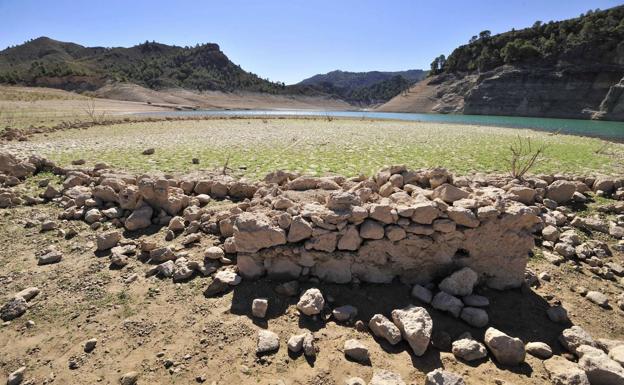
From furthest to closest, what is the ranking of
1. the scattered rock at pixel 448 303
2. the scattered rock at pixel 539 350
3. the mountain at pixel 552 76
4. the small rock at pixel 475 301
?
the mountain at pixel 552 76
the small rock at pixel 475 301
the scattered rock at pixel 448 303
the scattered rock at pixel 539 350

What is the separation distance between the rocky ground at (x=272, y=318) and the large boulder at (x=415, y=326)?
1cm

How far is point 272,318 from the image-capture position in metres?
3.98

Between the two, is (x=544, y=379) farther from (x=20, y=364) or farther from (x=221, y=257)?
(x=20, y=364)

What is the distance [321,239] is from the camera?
14.8 ft

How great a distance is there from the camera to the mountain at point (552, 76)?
262 ft

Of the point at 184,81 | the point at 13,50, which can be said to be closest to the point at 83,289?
the point at 184,81

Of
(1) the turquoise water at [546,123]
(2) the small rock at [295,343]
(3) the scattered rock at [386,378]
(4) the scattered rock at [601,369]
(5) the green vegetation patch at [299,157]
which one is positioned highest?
(5) the green vegetation patch at [299,157]

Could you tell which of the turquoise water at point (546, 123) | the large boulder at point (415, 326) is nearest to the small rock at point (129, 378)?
the large boulder at point (415, 326)

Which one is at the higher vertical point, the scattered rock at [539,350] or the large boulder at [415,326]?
the large boulder at [415,326]

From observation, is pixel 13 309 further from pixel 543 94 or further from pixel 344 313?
pixel 543 94

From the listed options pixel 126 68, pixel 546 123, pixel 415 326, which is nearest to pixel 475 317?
pixel 415 326

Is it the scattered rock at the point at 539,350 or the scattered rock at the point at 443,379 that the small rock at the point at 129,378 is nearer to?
the scattered rock at the point at 443,379

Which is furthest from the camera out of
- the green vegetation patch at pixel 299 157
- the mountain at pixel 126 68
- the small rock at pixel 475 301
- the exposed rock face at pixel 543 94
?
the mountain at pixel 126 68

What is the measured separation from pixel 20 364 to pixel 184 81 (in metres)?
150
